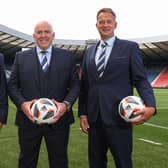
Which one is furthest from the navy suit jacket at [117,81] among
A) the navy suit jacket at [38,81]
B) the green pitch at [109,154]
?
the green pitch at [109,154]

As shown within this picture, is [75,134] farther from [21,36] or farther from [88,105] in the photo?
[21,36]

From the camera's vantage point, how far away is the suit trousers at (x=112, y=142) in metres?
3.55

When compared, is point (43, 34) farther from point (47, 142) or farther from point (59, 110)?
point (47, 142)

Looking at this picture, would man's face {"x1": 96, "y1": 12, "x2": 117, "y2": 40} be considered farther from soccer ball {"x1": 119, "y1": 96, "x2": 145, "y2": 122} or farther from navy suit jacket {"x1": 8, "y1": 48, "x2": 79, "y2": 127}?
soccer ball {"x1": 119, "y1": 96, "x2": 145, "y2": 122}

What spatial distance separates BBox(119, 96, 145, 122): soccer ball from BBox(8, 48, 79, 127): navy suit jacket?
57 cm

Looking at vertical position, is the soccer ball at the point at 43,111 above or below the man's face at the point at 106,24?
below

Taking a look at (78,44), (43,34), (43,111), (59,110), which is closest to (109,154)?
(59,110)

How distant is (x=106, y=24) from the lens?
11.7 feet

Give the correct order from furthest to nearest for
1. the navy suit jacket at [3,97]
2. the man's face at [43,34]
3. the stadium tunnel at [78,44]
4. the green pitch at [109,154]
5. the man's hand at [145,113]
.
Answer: the stadium tunnel at [78,44] → the green pitch at [109,154] → the navy suit jacket at [3,97] → the man's face at [43,34] → the man's hand at [145,113]

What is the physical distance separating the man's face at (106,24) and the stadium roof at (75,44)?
36959mm

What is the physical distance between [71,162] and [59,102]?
2128mm

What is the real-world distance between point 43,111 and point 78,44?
47027mm

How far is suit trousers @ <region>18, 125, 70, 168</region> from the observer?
3736mm

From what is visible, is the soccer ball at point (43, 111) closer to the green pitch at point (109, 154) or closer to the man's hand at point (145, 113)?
the man's hand at point (145, 113)
